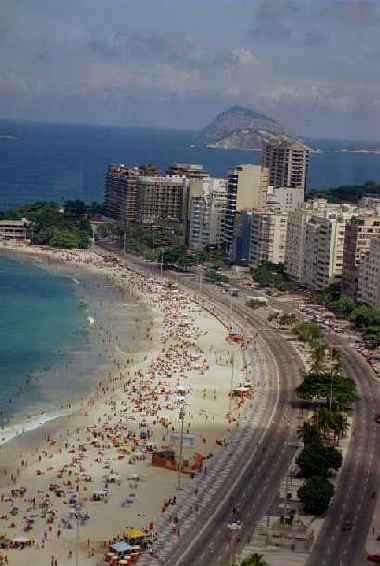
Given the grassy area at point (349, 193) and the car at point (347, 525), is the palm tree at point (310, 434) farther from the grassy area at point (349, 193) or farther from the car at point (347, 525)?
the grassy area at point (349, 193)

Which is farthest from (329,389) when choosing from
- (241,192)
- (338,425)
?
(241,192)

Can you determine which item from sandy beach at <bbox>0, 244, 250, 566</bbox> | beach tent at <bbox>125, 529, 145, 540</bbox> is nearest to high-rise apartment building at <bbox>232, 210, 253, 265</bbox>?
sandy beach at <bbox>0, 244, 250, 566</bbox>

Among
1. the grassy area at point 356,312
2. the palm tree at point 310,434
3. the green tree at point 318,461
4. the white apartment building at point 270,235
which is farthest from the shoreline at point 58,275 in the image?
the grassy area at point 356,312

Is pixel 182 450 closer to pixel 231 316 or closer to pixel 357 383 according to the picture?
pixel 357 383

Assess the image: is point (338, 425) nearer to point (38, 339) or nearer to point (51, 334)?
point (38, 339)

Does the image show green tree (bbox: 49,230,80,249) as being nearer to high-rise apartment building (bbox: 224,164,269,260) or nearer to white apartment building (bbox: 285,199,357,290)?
high-rise apartment building (bbox: 224,164,269,260)
